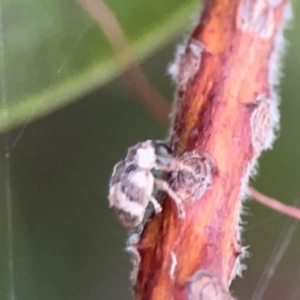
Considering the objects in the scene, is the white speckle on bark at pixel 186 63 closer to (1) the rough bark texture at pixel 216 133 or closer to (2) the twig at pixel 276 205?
(1) the rough bark texture at pixel 216 133

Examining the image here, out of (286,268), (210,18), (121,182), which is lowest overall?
(286,268)

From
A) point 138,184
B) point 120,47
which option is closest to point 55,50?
point 120,47

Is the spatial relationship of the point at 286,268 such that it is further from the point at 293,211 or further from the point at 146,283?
the point at 146,283

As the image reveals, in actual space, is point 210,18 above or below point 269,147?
above

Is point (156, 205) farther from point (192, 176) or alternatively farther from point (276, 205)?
Result: point (276, 205)

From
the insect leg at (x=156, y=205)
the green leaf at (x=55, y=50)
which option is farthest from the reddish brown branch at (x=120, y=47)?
the insect leg at (x=156, y=205)

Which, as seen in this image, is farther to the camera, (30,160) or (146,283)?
(30,160)

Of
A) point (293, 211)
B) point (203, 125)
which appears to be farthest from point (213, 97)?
point (293, 211)
